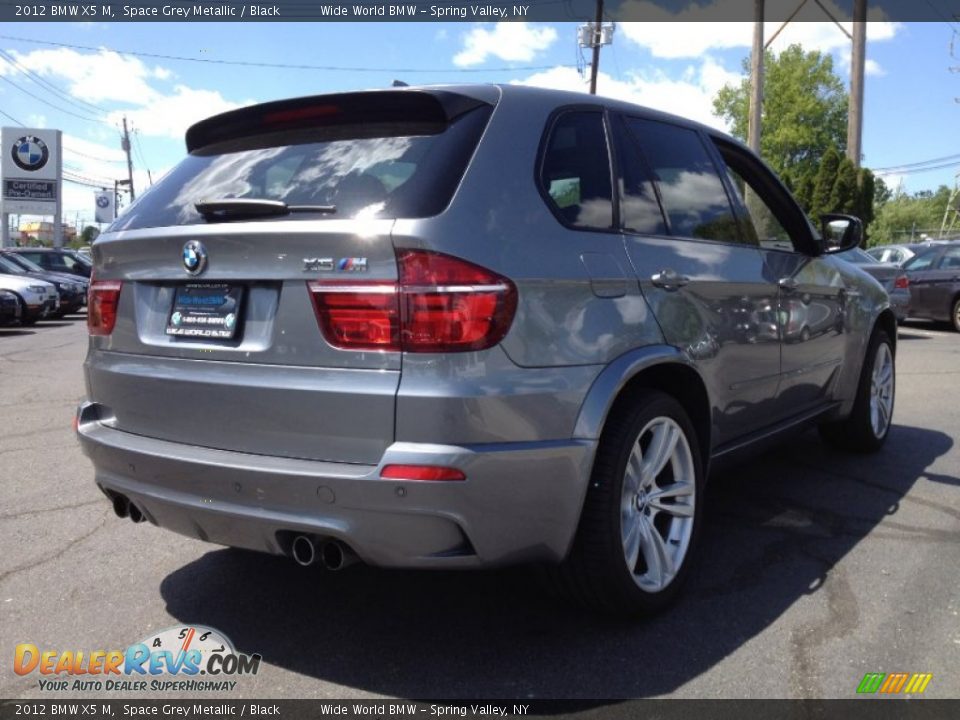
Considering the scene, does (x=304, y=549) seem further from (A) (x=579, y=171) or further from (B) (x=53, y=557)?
(B) (x=53, y=557)

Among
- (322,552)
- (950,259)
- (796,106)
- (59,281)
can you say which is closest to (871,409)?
(322,552)

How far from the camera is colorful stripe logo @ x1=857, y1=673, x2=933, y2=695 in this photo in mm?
2674

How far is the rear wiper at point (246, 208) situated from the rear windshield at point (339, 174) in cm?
2

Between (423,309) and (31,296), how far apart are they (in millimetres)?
17040

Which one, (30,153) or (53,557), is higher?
(30,153)

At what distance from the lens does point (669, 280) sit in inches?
129

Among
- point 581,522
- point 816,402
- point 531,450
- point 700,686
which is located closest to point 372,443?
point 531,450

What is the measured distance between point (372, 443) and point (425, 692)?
0.82 metres

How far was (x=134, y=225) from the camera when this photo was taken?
318 cm

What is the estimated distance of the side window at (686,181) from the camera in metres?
3.58

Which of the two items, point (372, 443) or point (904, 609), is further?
point (904, 609)

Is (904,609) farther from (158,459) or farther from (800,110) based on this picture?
(800,110)

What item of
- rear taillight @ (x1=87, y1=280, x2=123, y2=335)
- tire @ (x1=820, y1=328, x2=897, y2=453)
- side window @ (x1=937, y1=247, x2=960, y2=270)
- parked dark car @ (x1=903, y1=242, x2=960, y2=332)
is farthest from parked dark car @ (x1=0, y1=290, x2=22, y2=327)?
side window @ (x1=937, y1=247, x2=960, y2=270)

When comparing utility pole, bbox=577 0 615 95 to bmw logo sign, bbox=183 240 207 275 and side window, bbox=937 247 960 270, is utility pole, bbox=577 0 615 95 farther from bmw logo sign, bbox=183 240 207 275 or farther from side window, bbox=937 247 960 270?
bmw logo sign, bbox=183 240 207 275
